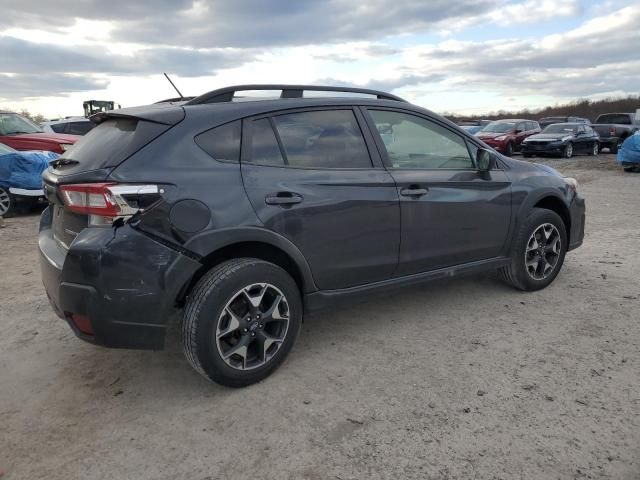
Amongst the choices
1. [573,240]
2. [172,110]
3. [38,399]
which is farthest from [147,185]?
[573,240]

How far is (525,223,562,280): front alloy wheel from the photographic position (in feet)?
15.0

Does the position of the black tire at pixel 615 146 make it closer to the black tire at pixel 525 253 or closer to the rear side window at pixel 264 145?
the black tire at pixel 525 253

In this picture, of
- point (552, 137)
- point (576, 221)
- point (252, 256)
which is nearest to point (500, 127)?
point (552, 137)

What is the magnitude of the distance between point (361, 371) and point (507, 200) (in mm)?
1959

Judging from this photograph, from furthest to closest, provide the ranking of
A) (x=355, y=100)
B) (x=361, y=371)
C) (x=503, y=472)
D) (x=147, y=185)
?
(x=355, y=100), (x=361, y=371), (x=147, y=185), (x=503, y=472)

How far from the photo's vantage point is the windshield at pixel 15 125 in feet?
36.1

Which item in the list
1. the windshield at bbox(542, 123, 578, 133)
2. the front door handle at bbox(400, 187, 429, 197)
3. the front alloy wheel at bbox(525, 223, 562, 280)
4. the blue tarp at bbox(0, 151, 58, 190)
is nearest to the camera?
the front door handle at bbox(400, 187, 429, 197)

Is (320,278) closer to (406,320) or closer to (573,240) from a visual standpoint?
(406,320)

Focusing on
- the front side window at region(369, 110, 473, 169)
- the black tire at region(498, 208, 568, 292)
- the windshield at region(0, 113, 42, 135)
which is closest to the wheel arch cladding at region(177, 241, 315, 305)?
the front side window at region(369, 110, 473, 169)

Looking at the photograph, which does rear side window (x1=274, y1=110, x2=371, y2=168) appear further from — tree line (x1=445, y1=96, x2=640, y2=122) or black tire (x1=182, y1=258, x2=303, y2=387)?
tree line (x1=445, y1=96, x2=640, y2=122)

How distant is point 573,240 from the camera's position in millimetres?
4938

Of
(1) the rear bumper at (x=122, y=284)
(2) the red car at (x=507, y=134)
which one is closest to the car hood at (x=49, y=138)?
(1) the rear bumper at (x=122, y=284)

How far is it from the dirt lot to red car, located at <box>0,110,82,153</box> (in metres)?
6.90

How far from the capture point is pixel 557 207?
15.9 ft
